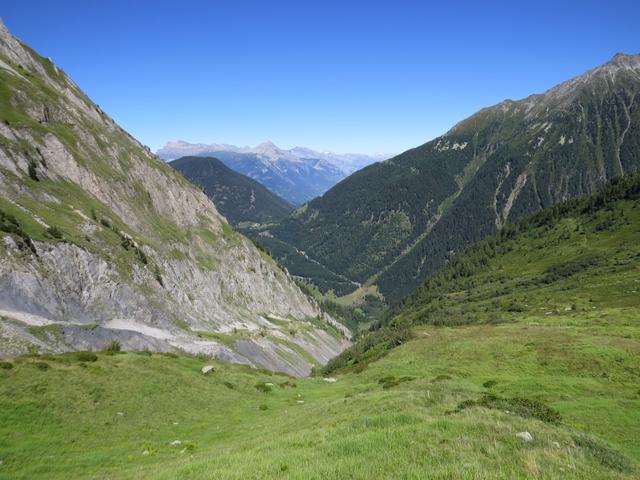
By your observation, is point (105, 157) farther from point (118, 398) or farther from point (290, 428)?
point (290, 428)

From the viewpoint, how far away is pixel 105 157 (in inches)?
6555

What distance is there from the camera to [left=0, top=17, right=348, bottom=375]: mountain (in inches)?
3228

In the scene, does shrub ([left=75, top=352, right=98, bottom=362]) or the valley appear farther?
shrub ([left=75, top=352, right=98, bottom=362])

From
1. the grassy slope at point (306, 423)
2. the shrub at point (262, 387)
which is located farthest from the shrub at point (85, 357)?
the shrub at point (262, 387)

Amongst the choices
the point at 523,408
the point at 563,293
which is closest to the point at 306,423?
the point at 523,408

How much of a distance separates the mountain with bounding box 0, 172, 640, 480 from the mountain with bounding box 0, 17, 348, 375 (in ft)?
77.7

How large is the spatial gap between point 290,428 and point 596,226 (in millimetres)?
207262

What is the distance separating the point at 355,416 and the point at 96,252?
98.5 m

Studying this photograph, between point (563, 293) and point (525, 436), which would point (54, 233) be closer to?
point (525, 436)

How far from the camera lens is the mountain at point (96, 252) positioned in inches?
3228

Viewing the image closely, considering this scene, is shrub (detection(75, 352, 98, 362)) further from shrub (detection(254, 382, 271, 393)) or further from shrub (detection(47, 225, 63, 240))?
shrub (detection(47, 225, 63, 240))

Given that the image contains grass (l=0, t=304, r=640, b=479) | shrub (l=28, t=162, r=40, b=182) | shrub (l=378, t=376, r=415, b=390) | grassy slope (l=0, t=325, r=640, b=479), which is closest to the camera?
grassy slope (l=0, t=325, r=640, b=479)

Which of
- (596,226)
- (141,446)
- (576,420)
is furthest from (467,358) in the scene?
(596,226)

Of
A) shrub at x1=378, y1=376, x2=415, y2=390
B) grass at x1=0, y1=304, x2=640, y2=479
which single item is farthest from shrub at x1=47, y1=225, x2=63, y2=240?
shrub at x1=378, y1=376, x2=415, y2=390
